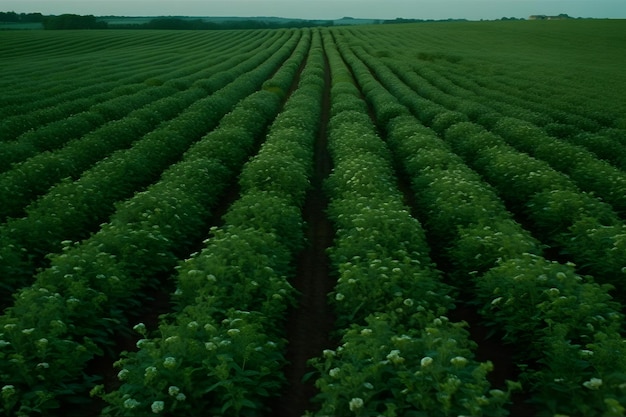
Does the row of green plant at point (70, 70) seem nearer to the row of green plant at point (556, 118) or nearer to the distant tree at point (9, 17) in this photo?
the row of green plant at point (556, 118)

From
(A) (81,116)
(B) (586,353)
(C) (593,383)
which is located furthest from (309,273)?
(A) (81,116)

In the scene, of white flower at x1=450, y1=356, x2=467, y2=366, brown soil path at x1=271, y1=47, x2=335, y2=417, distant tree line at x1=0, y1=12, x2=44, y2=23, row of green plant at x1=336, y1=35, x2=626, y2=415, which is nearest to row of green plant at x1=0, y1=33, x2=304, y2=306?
brown soil path at x1=271, y1=47, x2=335, y2=417

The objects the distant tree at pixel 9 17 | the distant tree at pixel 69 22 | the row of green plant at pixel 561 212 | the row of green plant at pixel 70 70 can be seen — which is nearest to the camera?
the row of green plant at pixel 561 212

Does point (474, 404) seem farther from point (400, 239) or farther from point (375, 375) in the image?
point (400, 239)

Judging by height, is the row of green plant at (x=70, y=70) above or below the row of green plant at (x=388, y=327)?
below

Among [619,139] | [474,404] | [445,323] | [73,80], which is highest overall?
[474,404]

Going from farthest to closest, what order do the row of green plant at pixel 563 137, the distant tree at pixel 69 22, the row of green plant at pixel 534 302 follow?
1. the distant tree at pixel 69 22
2. the row of green plant at pixel 563 137
3. the row of green plant at pixel 534 302

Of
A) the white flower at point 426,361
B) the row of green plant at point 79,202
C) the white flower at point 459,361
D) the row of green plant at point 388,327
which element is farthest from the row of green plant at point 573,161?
the row of green plant at point 79,202

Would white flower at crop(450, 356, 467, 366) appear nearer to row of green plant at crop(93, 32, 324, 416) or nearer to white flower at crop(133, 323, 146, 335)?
row of green plant at crop(93, 32, 324, 416)

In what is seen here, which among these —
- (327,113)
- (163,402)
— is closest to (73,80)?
(327,113)
